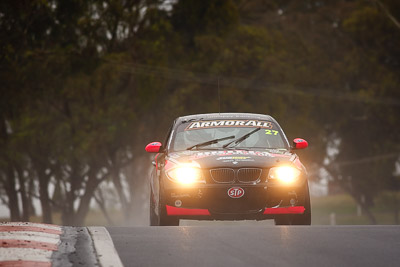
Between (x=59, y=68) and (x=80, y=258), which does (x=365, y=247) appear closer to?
(x=80, y=258)

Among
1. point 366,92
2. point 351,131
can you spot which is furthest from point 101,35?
point 351,131

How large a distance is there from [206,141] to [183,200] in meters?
1.25

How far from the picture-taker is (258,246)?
7.92m

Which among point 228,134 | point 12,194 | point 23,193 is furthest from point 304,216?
point 23,193

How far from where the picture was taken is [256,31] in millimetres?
35625

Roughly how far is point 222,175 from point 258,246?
2.72 m

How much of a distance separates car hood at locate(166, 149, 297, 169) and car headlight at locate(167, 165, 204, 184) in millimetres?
87

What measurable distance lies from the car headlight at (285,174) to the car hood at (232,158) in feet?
0.25

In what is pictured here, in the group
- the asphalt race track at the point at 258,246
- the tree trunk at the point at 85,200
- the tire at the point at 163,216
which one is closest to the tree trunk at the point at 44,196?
the tree trunk at the point at 85,200

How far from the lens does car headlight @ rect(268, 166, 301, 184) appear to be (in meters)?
10.6

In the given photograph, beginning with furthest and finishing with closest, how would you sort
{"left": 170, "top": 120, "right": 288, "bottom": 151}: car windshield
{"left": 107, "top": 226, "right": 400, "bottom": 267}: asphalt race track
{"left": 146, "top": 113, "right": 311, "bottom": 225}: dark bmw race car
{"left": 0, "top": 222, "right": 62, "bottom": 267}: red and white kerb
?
{"left": 170, "top": 120, "right": 288, "bottom": 151}: car windshield → {"left": 146, "top": 113, "right": 311, "bottom": 225}: dark bmw race car → {"left": 107, "top": 226, "right": 400, "bottom": 267}: asphalt race track → {"left": 0, "top": 222, "right": 62, "bottom": 267}: red and white kerb

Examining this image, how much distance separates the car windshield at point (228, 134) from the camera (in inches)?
461

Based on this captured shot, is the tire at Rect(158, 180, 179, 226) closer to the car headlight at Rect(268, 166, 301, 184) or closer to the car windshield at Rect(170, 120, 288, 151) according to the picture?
the car windshield at Rect(170, 120, 288, 151)

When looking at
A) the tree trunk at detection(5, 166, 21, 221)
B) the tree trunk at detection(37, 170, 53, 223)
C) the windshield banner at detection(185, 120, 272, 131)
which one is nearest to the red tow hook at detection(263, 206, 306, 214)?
the windshield banner at detection(185, 120, 272, 131)
